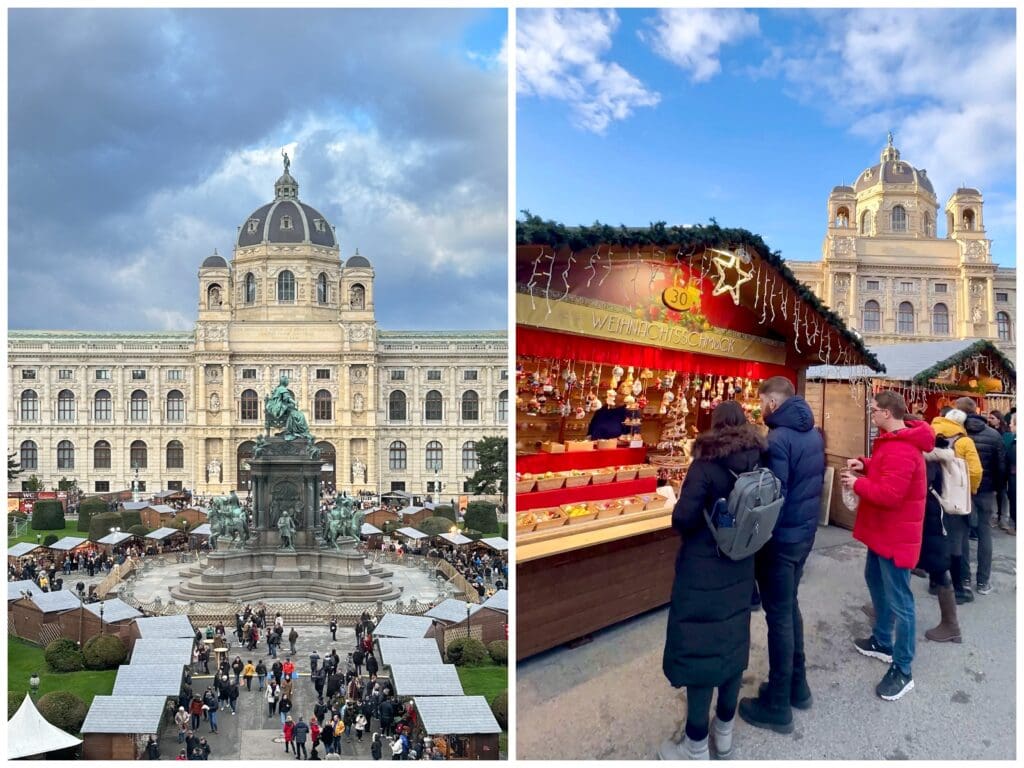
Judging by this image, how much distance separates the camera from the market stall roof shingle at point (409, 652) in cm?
840

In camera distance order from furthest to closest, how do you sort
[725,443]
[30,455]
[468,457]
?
[468,457] < [30,455] < [725,443]

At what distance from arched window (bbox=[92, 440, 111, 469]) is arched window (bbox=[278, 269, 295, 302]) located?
13493 millimetres

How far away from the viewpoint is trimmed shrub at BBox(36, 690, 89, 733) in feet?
23.8

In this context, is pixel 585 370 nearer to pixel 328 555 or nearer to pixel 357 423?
pixel 328 555

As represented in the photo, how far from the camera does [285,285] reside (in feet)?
141

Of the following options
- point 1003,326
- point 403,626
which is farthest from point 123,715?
point 1003,326

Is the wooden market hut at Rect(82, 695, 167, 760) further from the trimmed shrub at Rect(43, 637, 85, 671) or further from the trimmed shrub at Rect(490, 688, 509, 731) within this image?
the trimmed shrub at Rect(43, 637, 85, 671)

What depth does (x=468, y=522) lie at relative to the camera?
2395 cm

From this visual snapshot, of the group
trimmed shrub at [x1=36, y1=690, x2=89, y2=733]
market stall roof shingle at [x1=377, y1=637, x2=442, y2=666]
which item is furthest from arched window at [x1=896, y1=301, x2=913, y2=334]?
trimmed shrub at [x1=36, y1=690, x2=89, y2=733]

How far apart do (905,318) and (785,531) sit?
37198 millimetres

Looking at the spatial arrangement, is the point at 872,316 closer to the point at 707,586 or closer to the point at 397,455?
the point at 397,455

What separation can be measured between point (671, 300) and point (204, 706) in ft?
25.3

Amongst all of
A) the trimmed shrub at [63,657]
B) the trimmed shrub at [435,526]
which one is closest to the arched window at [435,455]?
the trimmed shrub at [435,526]

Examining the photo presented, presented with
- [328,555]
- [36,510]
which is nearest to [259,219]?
[36,510]
